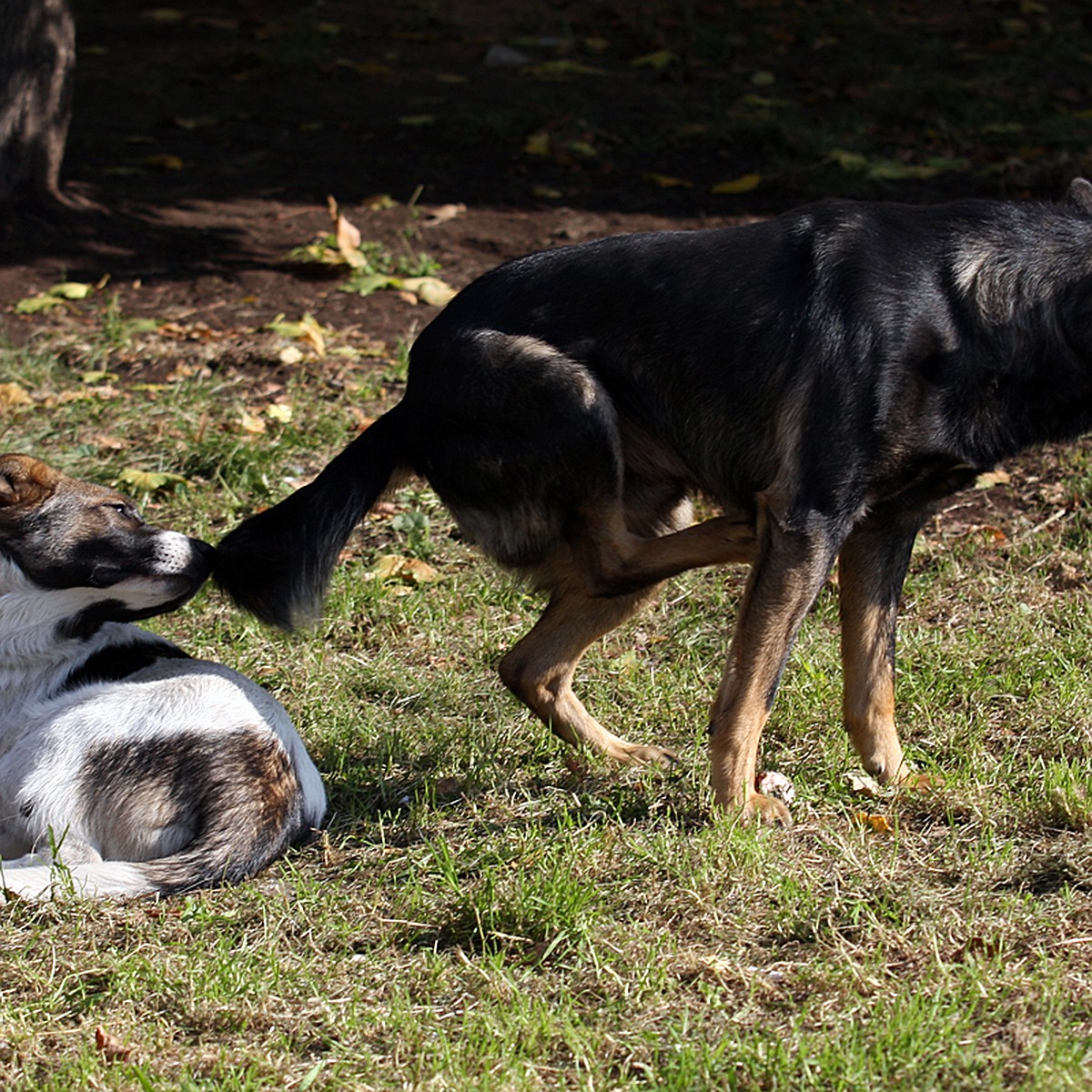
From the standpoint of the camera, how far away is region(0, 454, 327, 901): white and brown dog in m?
3.76

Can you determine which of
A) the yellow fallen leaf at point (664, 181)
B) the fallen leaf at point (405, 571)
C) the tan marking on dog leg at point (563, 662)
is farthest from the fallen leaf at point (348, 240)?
the tan marking on dog leg at point (563, 662)

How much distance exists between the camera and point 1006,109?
10281 mm

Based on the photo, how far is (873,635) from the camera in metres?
4.32

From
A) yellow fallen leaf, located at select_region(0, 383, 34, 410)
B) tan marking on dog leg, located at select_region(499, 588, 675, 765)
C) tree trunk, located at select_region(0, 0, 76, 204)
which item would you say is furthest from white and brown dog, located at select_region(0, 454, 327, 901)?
tree trunk, located at select_region(0, 0, 76, 204)

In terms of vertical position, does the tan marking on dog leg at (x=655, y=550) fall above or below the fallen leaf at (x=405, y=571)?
above

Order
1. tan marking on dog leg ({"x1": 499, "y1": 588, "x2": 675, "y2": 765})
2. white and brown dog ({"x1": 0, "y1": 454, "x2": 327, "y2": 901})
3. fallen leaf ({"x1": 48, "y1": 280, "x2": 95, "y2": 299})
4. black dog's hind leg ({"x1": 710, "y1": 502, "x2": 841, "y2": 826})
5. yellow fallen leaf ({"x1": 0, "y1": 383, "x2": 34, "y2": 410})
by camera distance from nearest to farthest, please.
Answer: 1. white and brown dog ({"x1": 0, "y1": 454, "x2": 327, "y2": 901})
2. black dog's hind leg ({"x1": 710, "y1": 502, "x2": 841, "y2": 826})
3. tan marking on dog leg ({"x1": 499, "y1": 588, "x2": 675, "y2": 765})
4. yellow fallen leaf ({"x1": 0, "y1": 383, "x2": 34, "y2": 410})
5. fallen leaf ({"x1": 48, "y1": 280, "x2": 95, "y2": 299})

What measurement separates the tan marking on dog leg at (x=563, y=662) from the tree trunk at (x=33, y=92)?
18.0 feet

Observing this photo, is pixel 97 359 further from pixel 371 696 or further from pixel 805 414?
pixel 805 414

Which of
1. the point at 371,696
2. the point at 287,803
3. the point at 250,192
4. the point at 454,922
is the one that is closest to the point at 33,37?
the point at 250,192

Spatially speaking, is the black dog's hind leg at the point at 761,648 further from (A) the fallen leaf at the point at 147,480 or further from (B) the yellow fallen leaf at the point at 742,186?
(B) the yellow fallen leaf at the point at 742,186

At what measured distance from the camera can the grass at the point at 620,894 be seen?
3.01 metres

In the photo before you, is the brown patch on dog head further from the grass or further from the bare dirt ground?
the bare dirt ground

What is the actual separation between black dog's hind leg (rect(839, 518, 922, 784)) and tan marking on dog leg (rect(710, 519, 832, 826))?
43 centimetres

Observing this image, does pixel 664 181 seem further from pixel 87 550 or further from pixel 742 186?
pixel 87 550
